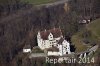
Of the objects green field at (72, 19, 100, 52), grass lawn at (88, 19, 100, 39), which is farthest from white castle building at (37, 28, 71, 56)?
grass lawn at (88, 19, 100, 39)

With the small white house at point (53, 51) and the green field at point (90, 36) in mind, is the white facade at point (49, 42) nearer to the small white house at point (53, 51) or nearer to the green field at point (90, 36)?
the small white house at point (53, 51)

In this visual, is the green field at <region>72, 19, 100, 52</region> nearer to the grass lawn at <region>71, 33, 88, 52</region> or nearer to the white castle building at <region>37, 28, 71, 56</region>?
the grass lawn at <region>71, 33, 88, 52</region>

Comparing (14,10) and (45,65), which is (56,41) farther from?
(14,10)

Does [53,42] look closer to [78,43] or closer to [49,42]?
[49,42]

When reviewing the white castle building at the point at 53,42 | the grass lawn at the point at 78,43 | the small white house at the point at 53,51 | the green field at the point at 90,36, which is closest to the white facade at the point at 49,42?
the white castle building at the point at 53,42

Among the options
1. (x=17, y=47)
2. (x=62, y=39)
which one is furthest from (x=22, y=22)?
(x=62, y=39)

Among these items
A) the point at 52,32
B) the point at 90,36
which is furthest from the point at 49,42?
the point at 90,36
